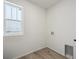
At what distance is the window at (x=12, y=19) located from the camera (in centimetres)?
190

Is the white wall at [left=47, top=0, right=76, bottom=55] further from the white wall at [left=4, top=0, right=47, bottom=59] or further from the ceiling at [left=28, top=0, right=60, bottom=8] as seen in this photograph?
the white wall at [left=4, top=0, right=47, bottom=59]

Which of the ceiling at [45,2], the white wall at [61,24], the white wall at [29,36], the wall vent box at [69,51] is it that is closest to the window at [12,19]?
the white wall at [29,36]

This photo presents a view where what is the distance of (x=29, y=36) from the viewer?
10.2 feet

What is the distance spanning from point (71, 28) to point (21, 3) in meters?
1.98

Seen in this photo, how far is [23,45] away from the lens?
2.87 m

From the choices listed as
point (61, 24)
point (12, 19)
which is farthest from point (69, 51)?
point (12, 19)

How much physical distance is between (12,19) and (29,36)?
1224mm

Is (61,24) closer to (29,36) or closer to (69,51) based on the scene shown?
(69,51)

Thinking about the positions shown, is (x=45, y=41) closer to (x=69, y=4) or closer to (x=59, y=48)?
(x=59, y=48)

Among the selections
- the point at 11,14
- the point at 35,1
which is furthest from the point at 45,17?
the point at 11,14

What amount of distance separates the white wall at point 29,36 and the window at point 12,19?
1.35 ft

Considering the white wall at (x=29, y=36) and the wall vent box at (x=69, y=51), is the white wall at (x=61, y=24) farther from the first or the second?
the white wall at (x=29, y=36)

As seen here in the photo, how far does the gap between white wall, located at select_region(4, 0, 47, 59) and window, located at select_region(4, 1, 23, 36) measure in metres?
0.41

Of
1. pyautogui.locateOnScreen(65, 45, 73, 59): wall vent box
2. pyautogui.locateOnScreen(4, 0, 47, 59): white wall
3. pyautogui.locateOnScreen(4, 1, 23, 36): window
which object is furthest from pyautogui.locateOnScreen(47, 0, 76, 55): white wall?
pyautogui.locateOnScreen(4, 1, 23, 36): window
